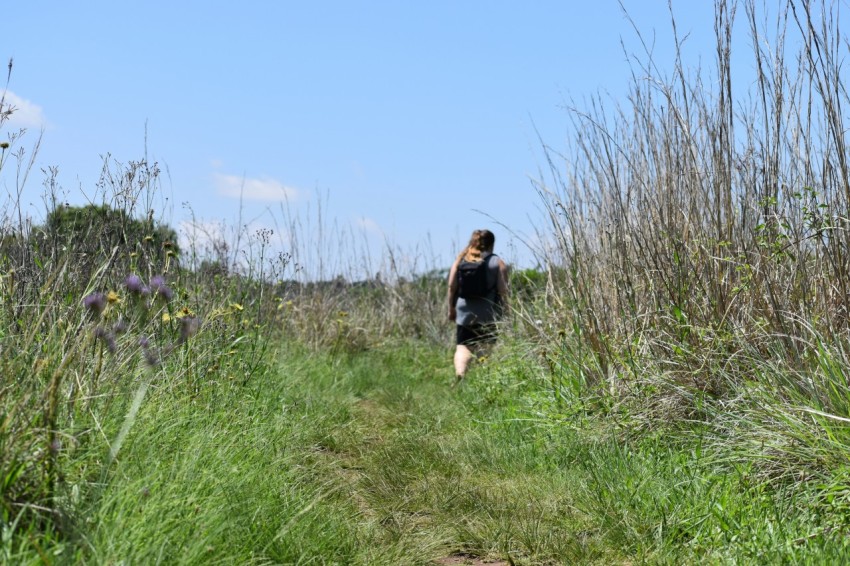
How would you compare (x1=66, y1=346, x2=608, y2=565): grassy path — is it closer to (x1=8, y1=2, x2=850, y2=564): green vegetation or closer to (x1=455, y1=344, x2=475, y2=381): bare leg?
(x1=8, y1=2, x2=850, y2=564): green vegetation

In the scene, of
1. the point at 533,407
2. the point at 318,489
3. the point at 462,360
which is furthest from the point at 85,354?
the point at 462,360

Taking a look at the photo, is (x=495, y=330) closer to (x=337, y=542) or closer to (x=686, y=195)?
(x=686, y=195)

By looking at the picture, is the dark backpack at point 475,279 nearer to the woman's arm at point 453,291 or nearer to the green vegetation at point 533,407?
the woman's arm at point 453,291

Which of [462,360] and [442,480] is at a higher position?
[462,360]

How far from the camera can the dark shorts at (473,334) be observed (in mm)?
8164

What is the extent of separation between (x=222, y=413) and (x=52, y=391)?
1.69m

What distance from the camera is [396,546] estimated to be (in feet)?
10.1

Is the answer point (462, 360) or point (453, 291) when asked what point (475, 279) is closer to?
point (453, 291)

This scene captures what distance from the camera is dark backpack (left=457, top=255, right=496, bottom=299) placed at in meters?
8.11

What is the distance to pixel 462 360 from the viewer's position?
26.0ft

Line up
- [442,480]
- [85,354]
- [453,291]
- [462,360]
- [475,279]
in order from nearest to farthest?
1. [85,354]
2. [442,480]
3. [462,360]
4. [475,279]
5. [453,291]

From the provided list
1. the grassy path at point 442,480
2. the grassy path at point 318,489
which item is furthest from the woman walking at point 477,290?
the grassy path at point 318,489

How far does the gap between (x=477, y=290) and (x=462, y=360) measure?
0.70 meters

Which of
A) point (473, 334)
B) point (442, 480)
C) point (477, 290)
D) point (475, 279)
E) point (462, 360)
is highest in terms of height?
point (475, 279)
